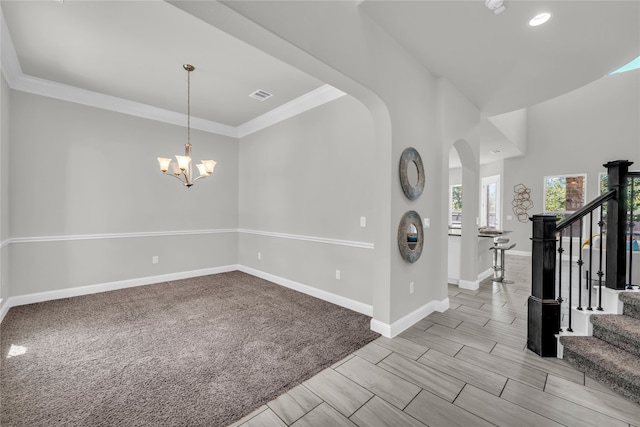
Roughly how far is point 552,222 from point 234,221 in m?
4.99

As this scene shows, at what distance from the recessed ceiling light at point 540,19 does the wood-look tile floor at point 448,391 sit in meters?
2.88

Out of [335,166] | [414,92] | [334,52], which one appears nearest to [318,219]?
[335,166]

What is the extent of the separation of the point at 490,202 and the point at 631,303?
23.4 ft

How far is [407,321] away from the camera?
300 centimetres

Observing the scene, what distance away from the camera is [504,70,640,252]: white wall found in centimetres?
649

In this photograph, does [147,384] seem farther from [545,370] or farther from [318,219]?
[545,370]

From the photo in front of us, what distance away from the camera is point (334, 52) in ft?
6.92

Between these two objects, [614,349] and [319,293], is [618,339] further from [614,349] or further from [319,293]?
[319,293]

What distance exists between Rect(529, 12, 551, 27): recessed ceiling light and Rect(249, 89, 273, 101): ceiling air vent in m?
3.01

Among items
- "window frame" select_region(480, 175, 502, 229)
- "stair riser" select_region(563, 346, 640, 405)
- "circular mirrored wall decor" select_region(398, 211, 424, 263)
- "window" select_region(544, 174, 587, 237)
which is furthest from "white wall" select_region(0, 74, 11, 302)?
"window frame" select_region(480, 175, 502, 229)

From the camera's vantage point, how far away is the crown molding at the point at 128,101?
3.15 m

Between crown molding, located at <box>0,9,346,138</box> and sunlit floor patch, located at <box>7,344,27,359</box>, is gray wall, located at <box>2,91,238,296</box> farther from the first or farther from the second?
sunlit floor patch, located at <box>7,344,27,359</box>

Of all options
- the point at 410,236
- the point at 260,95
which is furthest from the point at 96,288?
the point at 410,236

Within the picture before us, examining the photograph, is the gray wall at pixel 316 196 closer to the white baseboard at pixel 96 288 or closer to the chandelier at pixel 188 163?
the white baseboard at pixel 96 288
